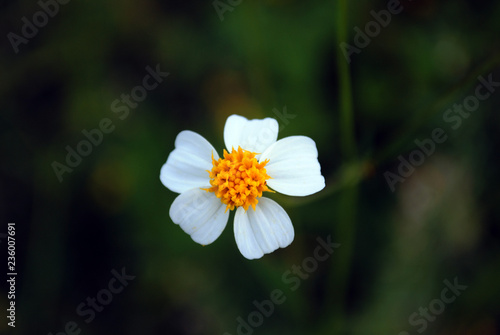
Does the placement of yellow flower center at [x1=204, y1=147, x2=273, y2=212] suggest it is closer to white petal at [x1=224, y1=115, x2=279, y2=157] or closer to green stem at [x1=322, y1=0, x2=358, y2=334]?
white petal at [x1=224, y1=115, x2=279, y2=157]

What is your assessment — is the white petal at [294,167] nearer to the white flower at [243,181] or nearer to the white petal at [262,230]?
the white flower at [243,181]

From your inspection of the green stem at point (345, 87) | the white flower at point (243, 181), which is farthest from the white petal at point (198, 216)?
the green stem at point (345, 87)

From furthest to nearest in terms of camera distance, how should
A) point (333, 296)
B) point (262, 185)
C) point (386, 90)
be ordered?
point (386, 90) < point (333, 296) < point (262, 185)

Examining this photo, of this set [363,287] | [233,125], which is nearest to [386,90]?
[363,287]

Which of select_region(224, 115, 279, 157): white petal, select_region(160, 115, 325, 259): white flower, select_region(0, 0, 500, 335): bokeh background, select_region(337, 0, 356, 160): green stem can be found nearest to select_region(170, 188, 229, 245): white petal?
select_region(160, 115, 325, 259): white flower

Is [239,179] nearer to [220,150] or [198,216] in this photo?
[198,216]

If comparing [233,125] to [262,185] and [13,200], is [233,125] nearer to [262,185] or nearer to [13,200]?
[262,185]

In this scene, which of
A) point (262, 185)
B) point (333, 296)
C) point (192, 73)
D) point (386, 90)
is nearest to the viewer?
point (262, 185)
